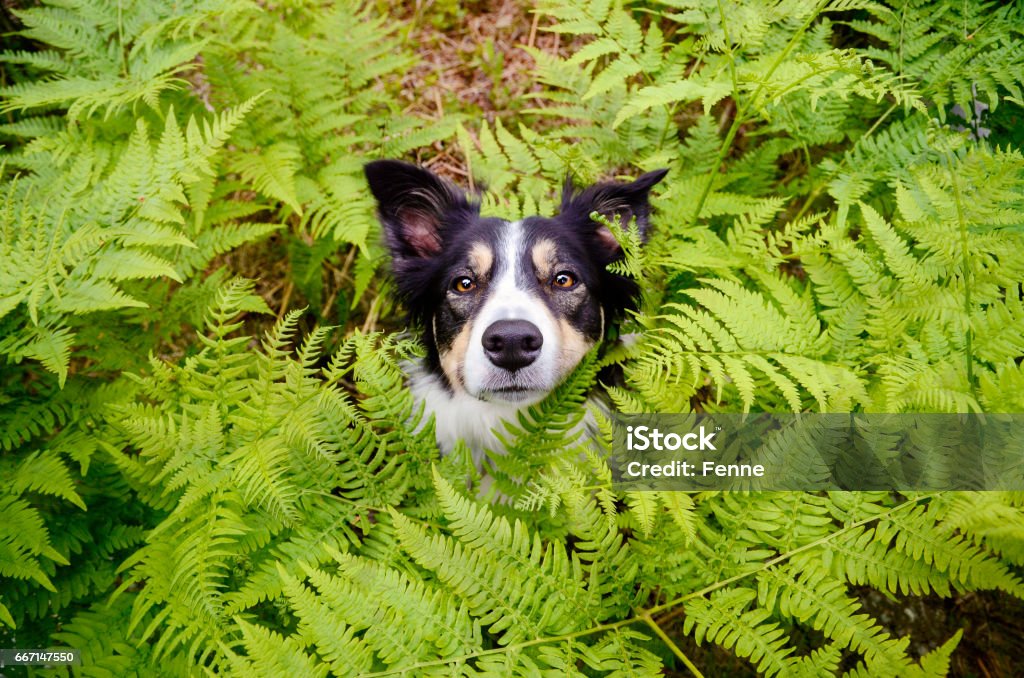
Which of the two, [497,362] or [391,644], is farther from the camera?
[497,362]

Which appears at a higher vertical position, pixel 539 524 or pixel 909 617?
pixel 539 524

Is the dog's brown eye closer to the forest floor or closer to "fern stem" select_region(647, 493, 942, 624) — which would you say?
the forest floor

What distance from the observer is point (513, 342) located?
273 cm

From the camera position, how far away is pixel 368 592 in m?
2.12

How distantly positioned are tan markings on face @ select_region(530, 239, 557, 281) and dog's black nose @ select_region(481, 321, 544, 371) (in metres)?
0.44

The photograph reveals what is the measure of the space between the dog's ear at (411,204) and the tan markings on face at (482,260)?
42cm

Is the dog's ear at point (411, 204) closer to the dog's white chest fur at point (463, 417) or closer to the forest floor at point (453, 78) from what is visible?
the forest floor at point (453, 78)

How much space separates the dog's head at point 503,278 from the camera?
282 centimetres

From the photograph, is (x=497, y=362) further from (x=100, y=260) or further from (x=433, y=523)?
(x=100, y=260)

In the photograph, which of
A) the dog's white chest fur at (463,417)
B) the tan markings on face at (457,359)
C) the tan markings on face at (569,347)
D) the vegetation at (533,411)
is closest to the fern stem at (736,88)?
the vegetation at (533,411)

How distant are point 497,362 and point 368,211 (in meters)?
1.46

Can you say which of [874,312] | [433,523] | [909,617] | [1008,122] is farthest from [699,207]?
[909,617]

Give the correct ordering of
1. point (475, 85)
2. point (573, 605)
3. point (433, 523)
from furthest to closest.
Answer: point (475, 85) → point (433, 523) → point (573, 605)

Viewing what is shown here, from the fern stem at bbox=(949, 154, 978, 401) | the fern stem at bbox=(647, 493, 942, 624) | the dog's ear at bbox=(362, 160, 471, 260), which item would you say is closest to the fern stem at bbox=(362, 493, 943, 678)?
the fern stem at bbox=(647, 493, 942, 624)
